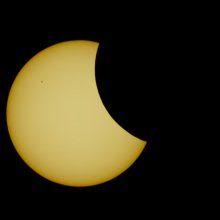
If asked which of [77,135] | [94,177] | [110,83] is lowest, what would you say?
[94,177]

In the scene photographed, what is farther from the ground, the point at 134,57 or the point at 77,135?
the point at 134,57

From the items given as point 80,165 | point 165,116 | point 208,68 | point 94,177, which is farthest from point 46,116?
point 208,68

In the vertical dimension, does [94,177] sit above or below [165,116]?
below

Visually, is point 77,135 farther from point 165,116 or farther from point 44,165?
point 165,116

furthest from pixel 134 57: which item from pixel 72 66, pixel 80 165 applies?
pixel 80 165

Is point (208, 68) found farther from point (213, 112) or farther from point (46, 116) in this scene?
point (46, 116)

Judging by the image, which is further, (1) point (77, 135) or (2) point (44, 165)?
(2) point (44, 165)
